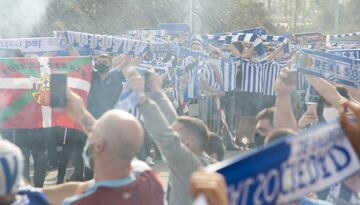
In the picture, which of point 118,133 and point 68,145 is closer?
point 118,133

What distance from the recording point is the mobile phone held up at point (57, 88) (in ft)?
13.2

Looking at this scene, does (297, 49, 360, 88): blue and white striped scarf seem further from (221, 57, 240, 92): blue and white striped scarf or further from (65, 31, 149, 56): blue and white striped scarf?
(221, 57, 240, 92): blue and white striped scarf

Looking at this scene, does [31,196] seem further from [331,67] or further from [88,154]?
[331,67]

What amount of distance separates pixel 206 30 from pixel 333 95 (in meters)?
39.5

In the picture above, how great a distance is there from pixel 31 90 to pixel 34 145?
0.62m

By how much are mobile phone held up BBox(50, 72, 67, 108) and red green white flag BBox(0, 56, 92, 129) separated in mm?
5140

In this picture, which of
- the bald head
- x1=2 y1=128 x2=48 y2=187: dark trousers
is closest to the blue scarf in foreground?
the bald head

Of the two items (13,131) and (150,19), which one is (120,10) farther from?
(13,131)

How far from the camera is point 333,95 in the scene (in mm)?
5359

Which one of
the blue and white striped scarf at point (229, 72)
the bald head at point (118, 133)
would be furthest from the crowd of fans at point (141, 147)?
→ the blue and white striped scarf at point (229, 72)

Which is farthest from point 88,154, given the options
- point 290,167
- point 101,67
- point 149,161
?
point 149,161

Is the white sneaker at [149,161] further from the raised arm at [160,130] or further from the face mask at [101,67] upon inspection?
the raised arm at [160,130]

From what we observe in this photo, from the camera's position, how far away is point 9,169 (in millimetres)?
3266

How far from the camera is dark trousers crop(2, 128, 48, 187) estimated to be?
30.3ft
